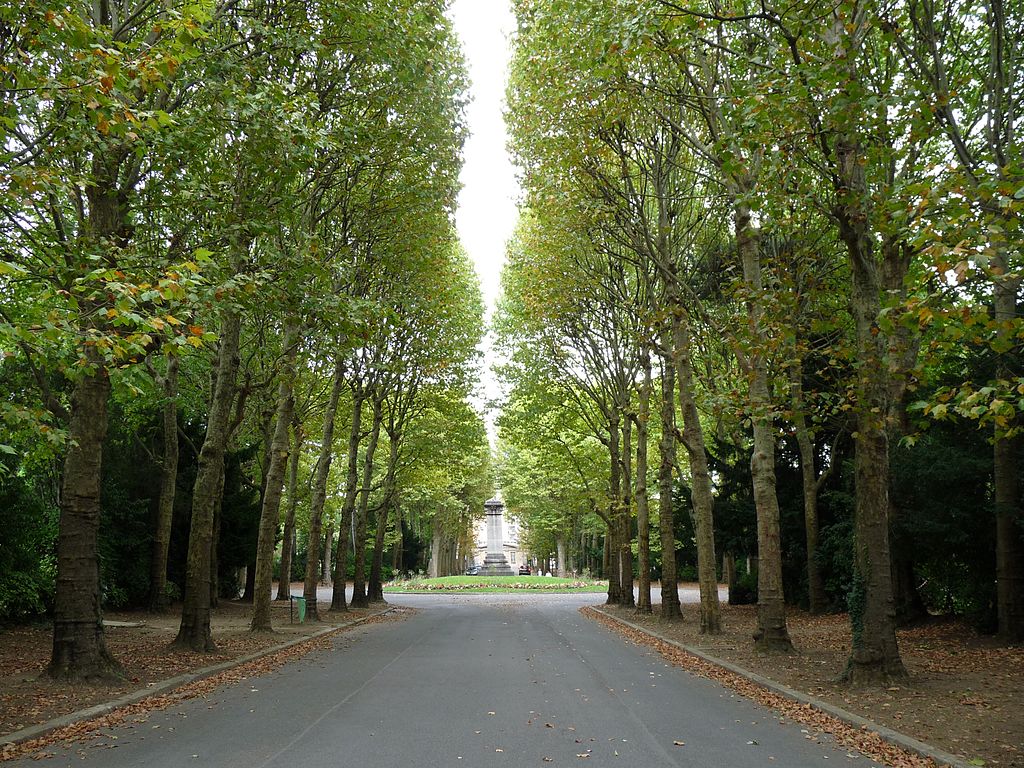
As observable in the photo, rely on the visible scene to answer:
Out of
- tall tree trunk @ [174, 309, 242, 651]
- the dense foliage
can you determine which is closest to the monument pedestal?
the dense foliage

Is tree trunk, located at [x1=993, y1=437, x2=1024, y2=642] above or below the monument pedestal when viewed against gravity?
above

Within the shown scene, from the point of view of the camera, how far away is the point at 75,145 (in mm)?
8500

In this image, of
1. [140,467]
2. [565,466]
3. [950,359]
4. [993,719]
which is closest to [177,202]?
[993,719]

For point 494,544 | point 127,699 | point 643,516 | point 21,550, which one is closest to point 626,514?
point 643,516

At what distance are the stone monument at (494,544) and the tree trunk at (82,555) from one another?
7091cm

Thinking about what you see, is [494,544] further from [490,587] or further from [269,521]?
[269,521]

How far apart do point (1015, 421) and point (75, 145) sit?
46.9ft

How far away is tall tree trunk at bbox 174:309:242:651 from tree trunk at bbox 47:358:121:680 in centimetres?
315

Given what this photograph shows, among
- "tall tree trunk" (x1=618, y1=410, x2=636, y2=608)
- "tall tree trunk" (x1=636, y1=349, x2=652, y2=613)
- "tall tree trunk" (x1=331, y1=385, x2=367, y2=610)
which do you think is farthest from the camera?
"tall tree trunk" (x1=618, y1=410, x2=636, y2=608)

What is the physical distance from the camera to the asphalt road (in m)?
6.74

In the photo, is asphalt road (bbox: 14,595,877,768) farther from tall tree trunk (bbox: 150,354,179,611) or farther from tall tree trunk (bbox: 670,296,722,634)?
tall tree trunk (bbox: 150,354,179,611)

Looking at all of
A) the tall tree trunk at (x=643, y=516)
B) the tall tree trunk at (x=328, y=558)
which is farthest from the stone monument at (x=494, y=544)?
the tall tree trunk at (x=643, y=516)

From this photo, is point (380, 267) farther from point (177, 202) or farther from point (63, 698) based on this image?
point (63, 698)

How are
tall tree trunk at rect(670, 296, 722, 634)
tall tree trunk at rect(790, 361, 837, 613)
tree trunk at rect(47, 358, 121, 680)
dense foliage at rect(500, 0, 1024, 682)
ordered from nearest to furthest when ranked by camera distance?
1. dense foliage at rect(500, 0, 1024, 682)
2. tree trunk at rect(47, 358, 121, 680)
3. tall tree trunk at rect(670, 296, 722, 634)
4. tall tree trunk at rect(790, 361, 837, 613)
